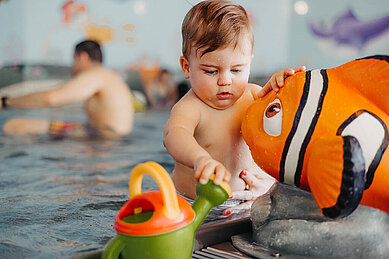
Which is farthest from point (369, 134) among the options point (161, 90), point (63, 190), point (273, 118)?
point (161, 90)

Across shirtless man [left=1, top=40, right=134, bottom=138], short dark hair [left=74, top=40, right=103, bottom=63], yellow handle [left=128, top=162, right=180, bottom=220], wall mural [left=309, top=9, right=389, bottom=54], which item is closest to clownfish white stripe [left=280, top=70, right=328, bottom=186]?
yellow handle [left=128, top=162, right=180, bottom=220]

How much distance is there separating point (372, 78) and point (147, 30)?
5.17m

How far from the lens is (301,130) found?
2.75ft

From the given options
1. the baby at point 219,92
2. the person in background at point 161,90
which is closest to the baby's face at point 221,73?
the baby at point 219,92

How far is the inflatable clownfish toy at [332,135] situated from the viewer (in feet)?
2.39

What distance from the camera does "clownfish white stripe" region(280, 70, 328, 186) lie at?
833 millimetres

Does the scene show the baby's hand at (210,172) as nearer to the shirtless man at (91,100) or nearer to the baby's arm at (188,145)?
the baby's arm at (188,145)

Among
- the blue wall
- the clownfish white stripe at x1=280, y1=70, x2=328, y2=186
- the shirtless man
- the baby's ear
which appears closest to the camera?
the clownfish white stripe at x1=280, y1=70, x2=328, y2=186

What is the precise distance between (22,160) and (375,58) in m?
1.86

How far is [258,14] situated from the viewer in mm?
5000

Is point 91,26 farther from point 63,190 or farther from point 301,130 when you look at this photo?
point 301,130

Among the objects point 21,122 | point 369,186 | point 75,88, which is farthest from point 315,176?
point 21,122

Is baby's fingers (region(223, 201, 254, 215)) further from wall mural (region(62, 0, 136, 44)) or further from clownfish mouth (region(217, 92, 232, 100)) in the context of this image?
wall mural (region(62, 0, 136, 44))

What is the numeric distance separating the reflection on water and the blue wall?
89.2 inches
